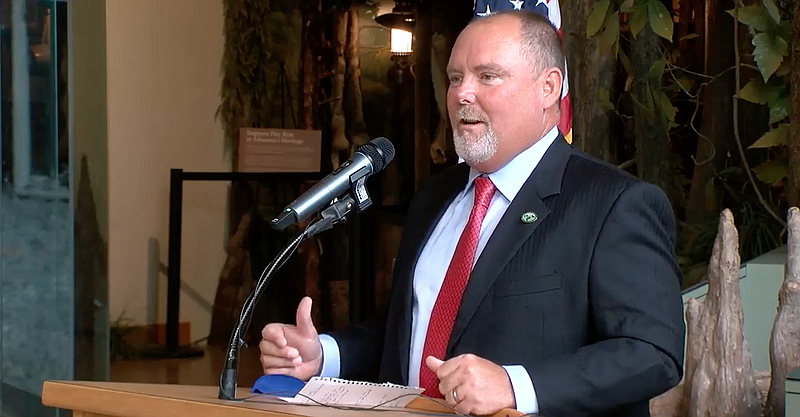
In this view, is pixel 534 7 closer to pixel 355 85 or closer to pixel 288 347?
pixel 288 347

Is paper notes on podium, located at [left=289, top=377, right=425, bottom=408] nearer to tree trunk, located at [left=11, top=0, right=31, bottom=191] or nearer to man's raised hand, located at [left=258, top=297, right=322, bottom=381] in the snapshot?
man's raised hand, located at [left=258, top=297, right=322, bottom=381]

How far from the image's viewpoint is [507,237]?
191 centimetres

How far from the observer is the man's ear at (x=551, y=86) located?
199cm

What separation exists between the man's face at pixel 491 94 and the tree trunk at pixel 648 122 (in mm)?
3321

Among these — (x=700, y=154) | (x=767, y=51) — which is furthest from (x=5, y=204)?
(x=700, y=154)

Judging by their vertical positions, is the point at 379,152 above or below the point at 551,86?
below

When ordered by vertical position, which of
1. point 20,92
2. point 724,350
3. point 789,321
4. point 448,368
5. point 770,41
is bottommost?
point 724,350

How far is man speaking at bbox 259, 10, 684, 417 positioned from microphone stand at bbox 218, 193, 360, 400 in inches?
7.6

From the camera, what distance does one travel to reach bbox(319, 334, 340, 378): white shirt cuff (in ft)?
6.65

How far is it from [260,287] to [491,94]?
1.90 ft

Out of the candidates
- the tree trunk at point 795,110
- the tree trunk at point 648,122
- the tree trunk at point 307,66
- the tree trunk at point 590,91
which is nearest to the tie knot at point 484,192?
the tree trunk at point 795,110

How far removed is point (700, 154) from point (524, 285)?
12.6 ft

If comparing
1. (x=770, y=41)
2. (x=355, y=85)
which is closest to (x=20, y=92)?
(x=770, y=41)

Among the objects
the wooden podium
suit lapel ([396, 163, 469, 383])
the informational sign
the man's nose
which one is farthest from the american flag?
the informational sign
